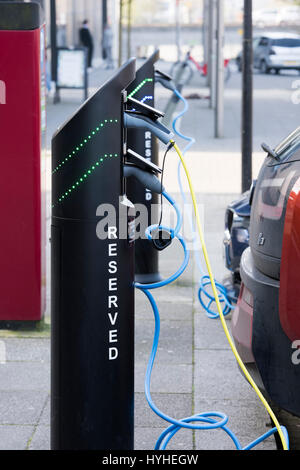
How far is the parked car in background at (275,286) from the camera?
3838mm

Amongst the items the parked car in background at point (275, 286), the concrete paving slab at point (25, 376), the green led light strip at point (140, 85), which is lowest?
the concrete paving slab at point (25, 376)

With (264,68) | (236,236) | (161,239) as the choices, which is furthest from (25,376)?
(264,68)

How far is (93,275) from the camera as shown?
3.46 meters

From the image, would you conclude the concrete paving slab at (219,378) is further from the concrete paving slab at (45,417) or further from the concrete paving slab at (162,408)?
the concrete paving slab at (45,417)

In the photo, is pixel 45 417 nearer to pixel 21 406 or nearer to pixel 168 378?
pixel 21 406

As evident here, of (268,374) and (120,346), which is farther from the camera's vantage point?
(268,374)

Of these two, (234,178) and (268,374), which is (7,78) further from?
(234,178)

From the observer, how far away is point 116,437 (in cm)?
361

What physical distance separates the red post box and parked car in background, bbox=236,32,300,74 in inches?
1337

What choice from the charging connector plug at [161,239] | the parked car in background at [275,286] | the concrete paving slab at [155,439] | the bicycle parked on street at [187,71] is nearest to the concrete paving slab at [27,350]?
the concrete paving slab at [155,439]

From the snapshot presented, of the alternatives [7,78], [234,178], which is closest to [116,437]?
[7,78]

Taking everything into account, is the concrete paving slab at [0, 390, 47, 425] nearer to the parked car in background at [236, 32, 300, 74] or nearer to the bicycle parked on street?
the bicycle parked on street

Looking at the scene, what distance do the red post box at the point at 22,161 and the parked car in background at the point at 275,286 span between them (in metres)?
2.13
